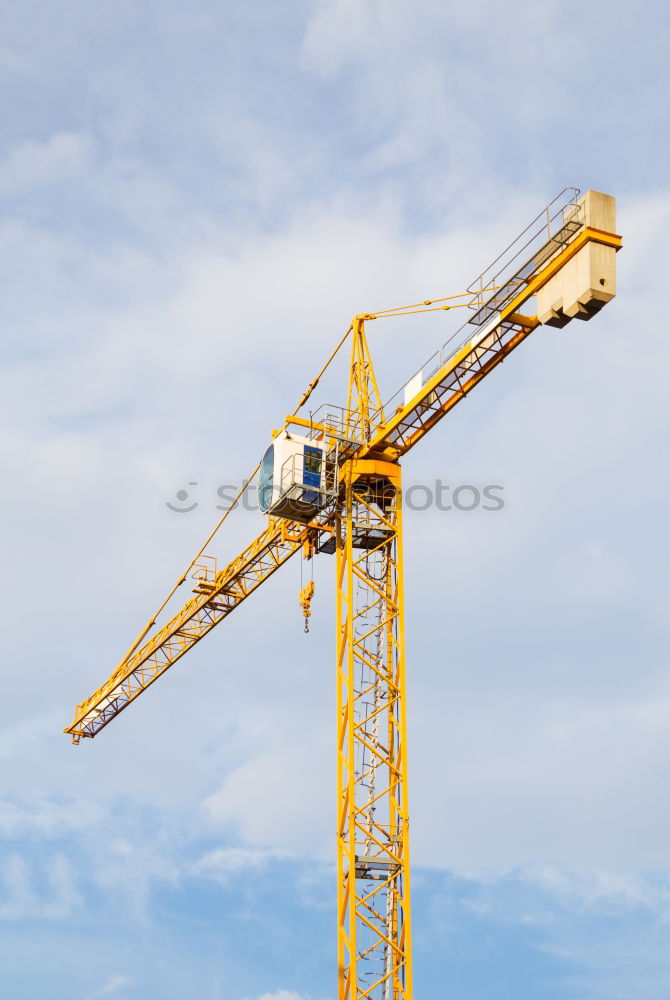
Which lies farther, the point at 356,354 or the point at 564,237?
the point at 356,354

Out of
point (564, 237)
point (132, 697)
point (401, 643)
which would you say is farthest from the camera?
point (132, 697)

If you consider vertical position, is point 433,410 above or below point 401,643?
above

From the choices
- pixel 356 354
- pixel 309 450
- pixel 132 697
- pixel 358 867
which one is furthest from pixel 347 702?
pixel 132 697

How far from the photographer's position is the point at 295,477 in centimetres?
5212

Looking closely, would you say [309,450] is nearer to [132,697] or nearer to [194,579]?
[194,579]

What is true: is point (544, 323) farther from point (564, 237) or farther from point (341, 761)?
point (341, 761)

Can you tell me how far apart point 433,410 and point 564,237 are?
28.7 feet

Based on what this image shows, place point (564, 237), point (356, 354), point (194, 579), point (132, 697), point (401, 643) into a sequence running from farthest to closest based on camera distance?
point (132, 697)
point (194, 579)
point (356, 354)
point (401, 643)
point (564, 237)

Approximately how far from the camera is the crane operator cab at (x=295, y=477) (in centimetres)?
5225

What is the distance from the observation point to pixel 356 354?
5628 cm

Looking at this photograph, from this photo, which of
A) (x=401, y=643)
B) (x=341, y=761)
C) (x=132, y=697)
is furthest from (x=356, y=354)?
(x=132, y=697)

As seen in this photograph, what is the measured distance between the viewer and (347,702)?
163 ft

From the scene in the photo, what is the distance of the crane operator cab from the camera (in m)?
52.2

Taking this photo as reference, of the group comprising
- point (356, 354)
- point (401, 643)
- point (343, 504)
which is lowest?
point (401, 643)
